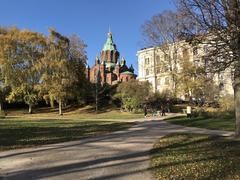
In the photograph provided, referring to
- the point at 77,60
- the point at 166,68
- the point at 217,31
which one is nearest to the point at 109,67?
the point at 77,60

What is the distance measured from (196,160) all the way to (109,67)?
9800cm

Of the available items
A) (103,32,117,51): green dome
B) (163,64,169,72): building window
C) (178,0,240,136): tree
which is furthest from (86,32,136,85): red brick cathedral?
(178,0,240,136): tree

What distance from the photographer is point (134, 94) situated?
185ft

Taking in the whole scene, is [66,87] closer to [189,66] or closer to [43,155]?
[189,66]

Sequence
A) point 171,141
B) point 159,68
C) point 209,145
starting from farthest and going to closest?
point 159,68 → point 171,141 → point 209,145

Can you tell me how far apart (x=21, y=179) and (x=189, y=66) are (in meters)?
37.5

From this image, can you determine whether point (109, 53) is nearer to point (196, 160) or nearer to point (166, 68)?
point (166, 68)

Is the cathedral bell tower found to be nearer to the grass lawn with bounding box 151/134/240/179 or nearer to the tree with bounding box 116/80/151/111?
the tree with bounding box 116/80/151/111

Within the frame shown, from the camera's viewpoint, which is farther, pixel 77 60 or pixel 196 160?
pixel 77 60

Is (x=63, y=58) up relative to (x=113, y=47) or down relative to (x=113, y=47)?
down

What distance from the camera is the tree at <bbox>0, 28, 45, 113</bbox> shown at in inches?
2280

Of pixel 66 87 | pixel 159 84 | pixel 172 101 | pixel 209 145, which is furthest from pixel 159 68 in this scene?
pixel 209 145

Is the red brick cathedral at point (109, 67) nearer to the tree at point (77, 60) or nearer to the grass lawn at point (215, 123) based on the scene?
the tree at point (77, 60)

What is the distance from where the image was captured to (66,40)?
5962 centimetres
